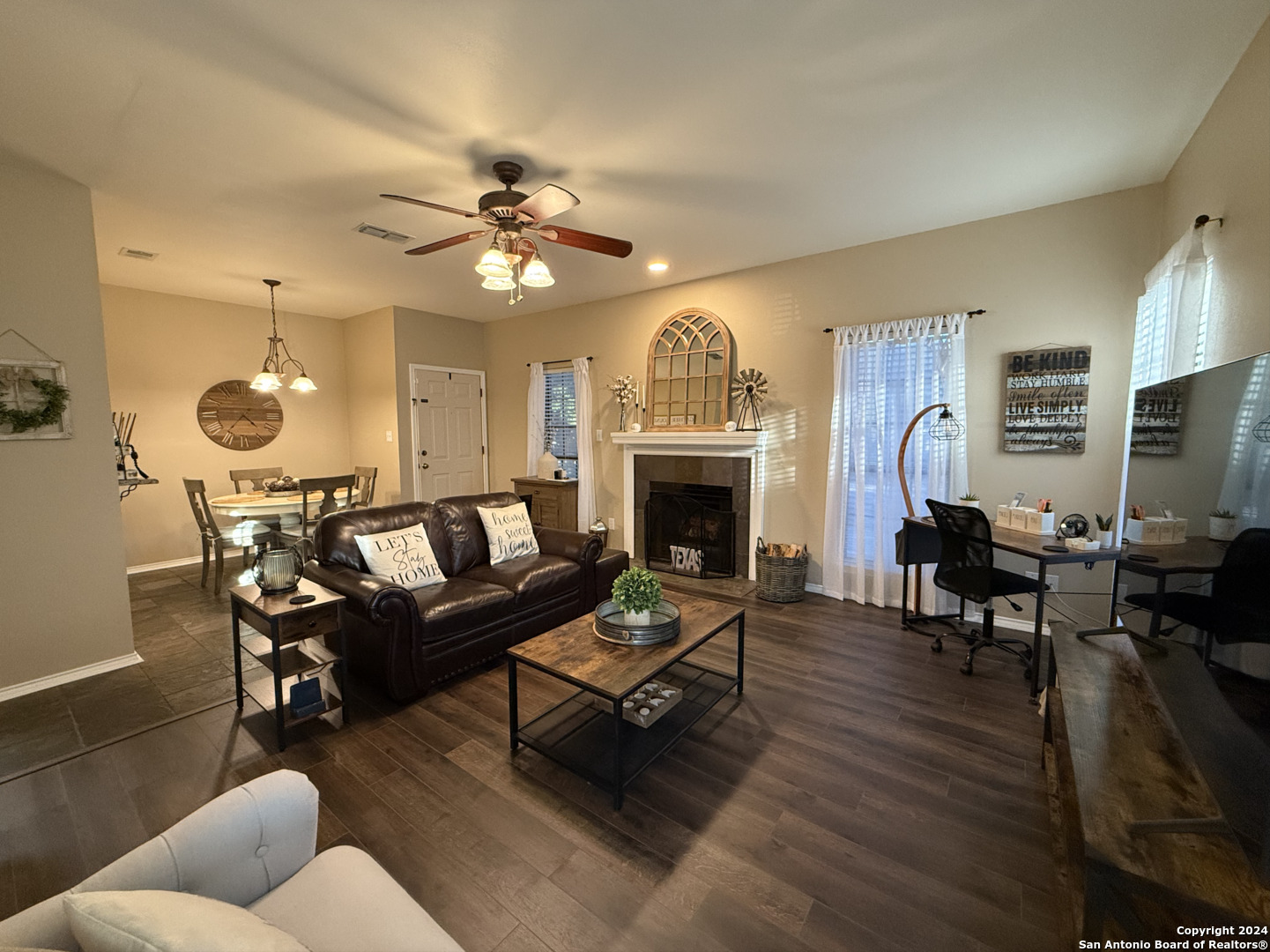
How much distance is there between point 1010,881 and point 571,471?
506 centimetres

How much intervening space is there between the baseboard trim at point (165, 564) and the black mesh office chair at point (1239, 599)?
728cm

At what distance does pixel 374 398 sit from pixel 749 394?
4.53 m

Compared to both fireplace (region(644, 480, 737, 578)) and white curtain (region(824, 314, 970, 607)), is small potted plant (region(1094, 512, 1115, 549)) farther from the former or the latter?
fireplace (region(644, 480, 737, 578))

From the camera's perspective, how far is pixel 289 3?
170 centimetres

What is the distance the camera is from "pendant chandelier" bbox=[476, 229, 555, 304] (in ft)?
8.14

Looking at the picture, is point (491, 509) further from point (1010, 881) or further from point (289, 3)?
point (1010, 881)

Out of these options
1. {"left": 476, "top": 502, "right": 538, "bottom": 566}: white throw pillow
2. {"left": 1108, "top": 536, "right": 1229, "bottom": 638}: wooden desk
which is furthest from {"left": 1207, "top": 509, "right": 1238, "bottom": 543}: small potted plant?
{"left": 476, "top": 502, "right": 538, "bottom": 566}: white throw pillow

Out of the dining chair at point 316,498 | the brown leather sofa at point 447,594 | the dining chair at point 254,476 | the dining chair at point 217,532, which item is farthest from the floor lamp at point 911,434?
the dining chair at point 254,476

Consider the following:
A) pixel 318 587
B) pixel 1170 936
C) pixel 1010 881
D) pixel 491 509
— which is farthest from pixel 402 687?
pixel 1170 936

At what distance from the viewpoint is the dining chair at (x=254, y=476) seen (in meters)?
5.44

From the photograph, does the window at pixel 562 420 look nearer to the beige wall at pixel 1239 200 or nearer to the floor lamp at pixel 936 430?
the floor lamp at pixel 936 430

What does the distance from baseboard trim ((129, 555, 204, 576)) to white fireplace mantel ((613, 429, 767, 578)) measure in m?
4.75

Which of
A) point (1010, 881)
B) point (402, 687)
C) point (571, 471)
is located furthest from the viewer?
point (571, 471)

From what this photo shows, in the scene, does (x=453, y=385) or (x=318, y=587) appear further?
(x=453, y=385)
